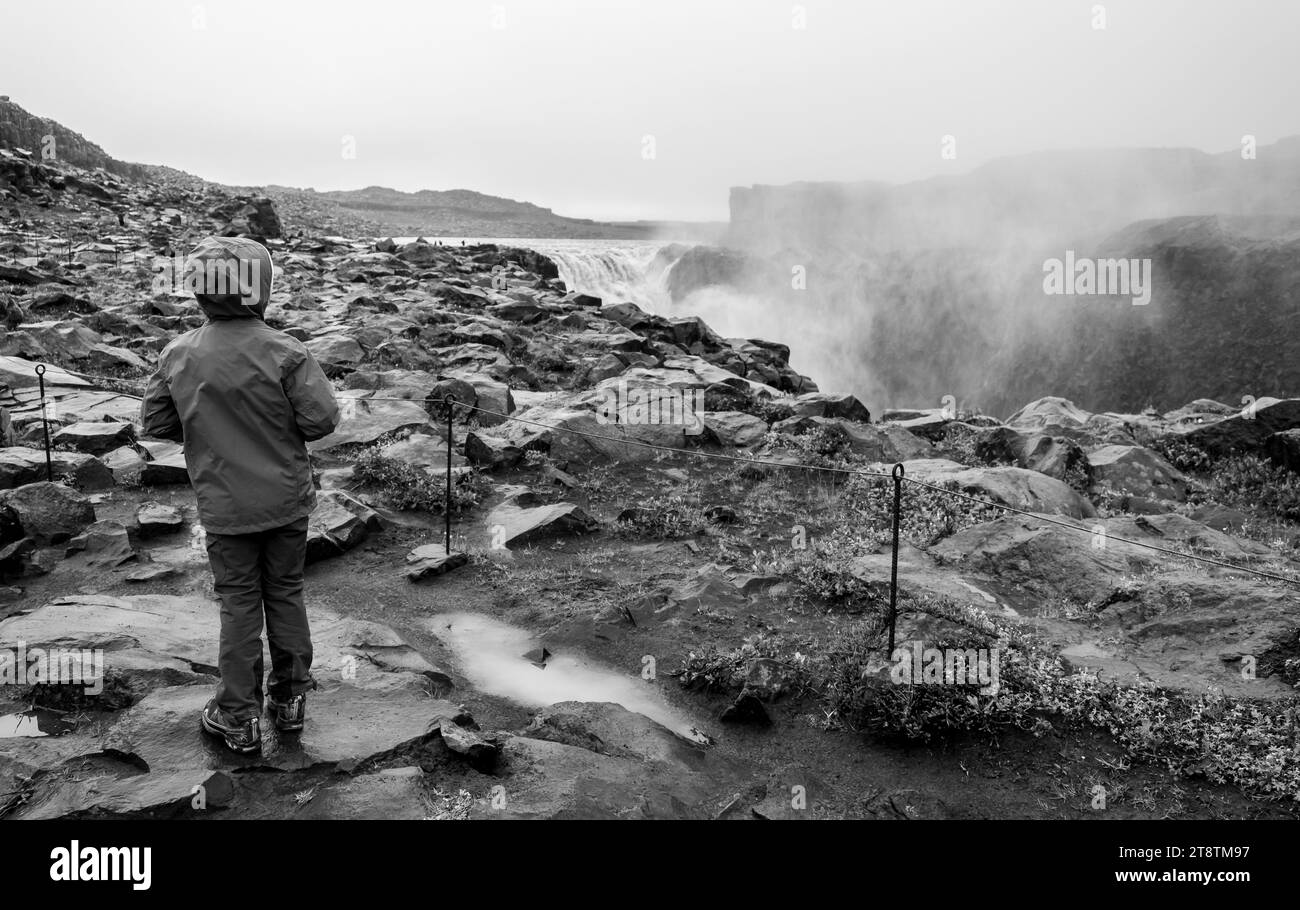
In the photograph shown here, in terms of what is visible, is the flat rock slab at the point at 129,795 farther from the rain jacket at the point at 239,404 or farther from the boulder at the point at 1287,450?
the boulder at the point at 1287,450

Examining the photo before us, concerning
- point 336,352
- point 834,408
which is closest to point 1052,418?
point 834,408

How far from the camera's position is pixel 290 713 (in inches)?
200

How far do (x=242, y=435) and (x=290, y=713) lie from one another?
171 cm

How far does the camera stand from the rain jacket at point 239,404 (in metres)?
4.69

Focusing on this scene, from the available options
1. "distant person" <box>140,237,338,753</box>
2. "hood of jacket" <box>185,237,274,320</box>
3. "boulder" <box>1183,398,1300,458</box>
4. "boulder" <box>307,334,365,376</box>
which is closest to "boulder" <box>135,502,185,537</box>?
"distant person" <box>140,237,338,753</box>

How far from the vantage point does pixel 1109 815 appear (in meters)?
5.00

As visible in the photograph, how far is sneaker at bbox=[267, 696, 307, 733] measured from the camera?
507 centimetres

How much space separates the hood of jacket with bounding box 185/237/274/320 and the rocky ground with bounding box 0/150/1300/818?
2.53 m

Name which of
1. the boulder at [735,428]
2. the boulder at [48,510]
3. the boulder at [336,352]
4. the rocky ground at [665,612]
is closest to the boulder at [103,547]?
the rocky ground at [665,612]

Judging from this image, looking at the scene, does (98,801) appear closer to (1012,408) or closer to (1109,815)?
(1109,815)

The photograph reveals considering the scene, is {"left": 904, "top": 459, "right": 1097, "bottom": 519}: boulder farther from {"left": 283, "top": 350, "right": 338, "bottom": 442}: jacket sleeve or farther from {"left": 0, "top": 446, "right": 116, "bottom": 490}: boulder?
{"left": 0, "top": 446, "right": 116, "bottom": 490}: boulder

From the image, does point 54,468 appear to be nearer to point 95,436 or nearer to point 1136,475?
point 95,436

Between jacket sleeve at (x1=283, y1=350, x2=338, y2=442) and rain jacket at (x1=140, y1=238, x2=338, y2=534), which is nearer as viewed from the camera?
rain jacket at (x1=140, y1=238, x2=338, y2=534)
